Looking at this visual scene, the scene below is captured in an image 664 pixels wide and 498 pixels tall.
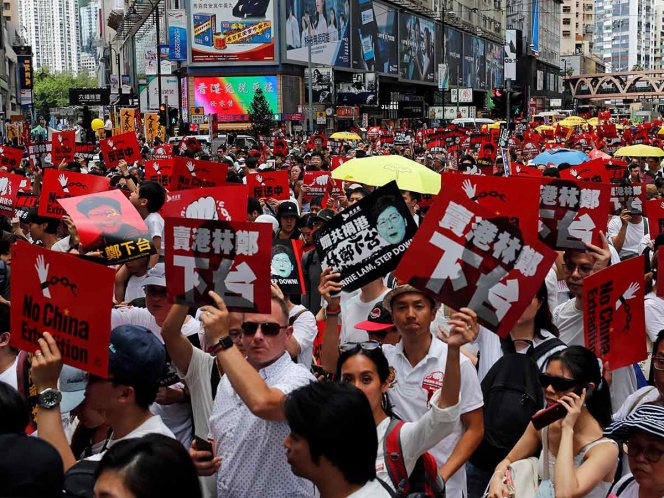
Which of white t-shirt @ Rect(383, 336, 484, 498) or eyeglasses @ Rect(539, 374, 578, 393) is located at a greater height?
eyeglasses @ Rect(539, 374, 578, 393)

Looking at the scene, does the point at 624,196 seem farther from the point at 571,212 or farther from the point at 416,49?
the point at 416,49

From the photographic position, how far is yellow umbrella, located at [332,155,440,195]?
31.2 feet

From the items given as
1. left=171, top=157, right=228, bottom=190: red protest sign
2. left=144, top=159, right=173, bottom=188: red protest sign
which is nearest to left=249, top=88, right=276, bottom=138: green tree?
left=144, top=159, right=173, bottom=188: red protest sign

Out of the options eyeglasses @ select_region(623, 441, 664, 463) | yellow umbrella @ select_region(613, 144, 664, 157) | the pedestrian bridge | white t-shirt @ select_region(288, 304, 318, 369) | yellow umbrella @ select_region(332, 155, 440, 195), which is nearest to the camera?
eyeglasses @ select_region(623, 441, 664, 463)

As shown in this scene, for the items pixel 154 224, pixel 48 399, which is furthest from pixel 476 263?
pixel 154 224

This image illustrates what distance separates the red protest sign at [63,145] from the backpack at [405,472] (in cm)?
1338

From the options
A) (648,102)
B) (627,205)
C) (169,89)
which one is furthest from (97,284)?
(648,102)

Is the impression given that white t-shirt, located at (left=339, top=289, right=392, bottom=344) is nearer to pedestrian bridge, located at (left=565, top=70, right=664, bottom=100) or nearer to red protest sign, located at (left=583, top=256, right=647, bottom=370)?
red protest sign, located at (left=583, top=256, right=647, bottom=370)

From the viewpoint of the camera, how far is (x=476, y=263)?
4566mm

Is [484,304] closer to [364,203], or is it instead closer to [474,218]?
[474,218]

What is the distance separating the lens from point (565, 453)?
3754 millimetres

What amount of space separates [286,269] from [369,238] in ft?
3.24

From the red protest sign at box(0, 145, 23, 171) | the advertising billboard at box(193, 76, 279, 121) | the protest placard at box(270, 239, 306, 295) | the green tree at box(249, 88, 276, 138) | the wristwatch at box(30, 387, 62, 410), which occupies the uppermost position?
the advertising billboard at box(193, 76, 279, 121)

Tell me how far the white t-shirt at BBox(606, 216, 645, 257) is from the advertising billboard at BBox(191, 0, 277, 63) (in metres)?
50.3
